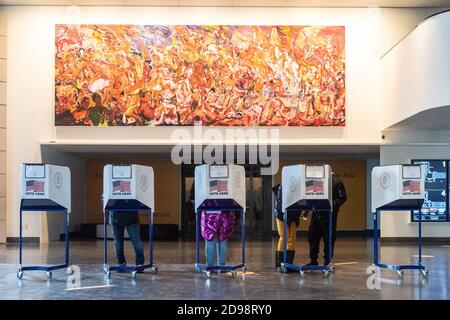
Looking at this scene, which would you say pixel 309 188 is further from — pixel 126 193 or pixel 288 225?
pixel 126 193

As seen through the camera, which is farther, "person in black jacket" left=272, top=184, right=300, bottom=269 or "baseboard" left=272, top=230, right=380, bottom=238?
"baseboard" left=272, top=230, right=380, bottom=238

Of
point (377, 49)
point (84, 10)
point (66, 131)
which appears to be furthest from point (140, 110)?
point (377, 49)

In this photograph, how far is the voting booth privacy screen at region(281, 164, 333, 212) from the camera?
25.9ft

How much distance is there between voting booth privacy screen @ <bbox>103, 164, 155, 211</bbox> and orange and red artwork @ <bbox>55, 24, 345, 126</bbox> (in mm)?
6789

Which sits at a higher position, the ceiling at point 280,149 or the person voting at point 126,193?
the ceiling at point 280,149

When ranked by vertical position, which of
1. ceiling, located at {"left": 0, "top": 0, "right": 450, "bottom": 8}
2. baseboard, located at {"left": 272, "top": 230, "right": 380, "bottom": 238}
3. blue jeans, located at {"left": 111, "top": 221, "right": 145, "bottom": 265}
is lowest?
baseboard, located at {"left": 272, "top": 230, "right": 380, "bottom": 238}

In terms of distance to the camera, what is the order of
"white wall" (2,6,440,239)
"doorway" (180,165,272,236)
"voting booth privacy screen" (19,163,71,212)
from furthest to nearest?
"doorway" (180,165,272,236)
"white wall" (2,6,440,239)
"voting booth privacy screen" (19,163,71,212)

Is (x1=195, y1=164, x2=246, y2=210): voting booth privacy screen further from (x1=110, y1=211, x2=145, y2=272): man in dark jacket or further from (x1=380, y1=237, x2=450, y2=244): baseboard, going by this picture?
(x1=380, y1=237, x2=450, y2=244): baseboard

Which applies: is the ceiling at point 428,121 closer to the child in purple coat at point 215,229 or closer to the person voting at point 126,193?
the child in purple coat at point 215,229

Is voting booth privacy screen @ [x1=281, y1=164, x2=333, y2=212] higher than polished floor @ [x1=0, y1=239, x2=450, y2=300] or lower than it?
higher

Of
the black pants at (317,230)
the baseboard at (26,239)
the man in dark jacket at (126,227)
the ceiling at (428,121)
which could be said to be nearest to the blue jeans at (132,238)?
the man in dark jacket at (126,227)

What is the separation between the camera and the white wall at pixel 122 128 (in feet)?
48.4

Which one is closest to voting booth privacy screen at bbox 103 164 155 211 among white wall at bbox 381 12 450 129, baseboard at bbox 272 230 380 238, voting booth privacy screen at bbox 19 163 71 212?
voting booth privacy screen at bbox 19 163 71 212

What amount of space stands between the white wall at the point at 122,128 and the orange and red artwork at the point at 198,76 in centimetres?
24
